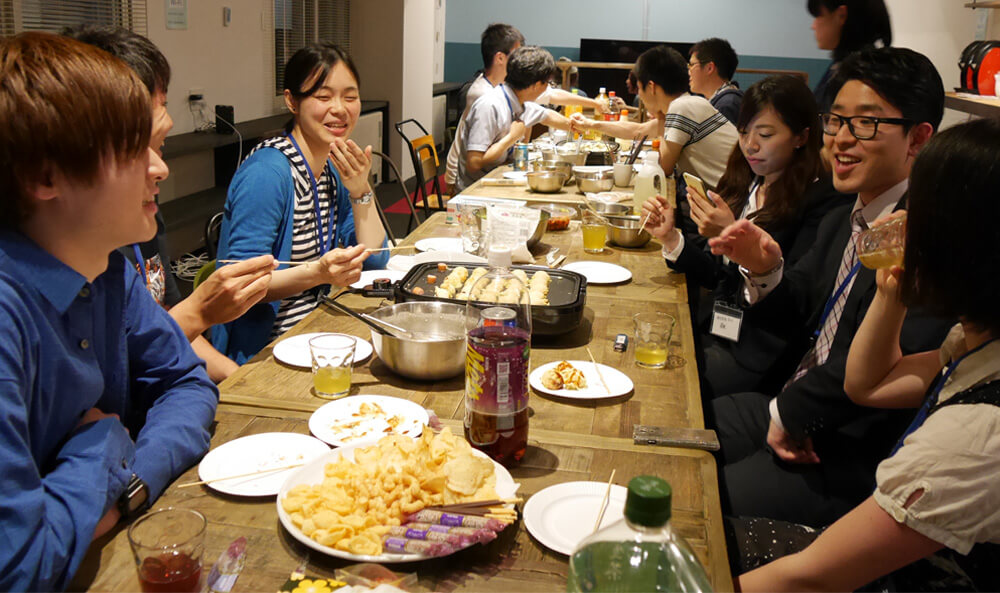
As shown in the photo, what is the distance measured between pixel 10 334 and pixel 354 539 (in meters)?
0.49

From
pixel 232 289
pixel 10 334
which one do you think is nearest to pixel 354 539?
pixel 10 334

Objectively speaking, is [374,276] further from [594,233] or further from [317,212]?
[594,233]

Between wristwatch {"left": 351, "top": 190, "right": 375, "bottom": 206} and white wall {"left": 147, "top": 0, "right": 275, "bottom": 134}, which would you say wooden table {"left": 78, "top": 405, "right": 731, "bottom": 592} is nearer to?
wristwatch {"left": 351, "top": 190, "right": 375, "bottom": 206}

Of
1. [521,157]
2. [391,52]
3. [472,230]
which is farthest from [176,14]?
[472,230]

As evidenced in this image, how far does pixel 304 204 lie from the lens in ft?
7.98

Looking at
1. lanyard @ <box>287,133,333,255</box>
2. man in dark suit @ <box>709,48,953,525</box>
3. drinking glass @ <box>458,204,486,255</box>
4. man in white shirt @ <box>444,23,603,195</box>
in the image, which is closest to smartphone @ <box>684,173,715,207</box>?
man in dark suit @ <box>709,48,953,525</box>

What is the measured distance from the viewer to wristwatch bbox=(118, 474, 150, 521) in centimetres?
109

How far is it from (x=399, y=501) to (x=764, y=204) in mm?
2093

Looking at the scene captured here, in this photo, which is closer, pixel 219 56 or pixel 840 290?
pixel 840 290

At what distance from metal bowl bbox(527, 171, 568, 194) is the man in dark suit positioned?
1603 millimetres

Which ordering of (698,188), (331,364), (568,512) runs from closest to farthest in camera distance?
(568,512) < (331,364) < (698,188)

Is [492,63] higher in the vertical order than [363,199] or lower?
higher

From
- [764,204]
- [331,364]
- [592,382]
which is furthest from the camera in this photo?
[764,204]

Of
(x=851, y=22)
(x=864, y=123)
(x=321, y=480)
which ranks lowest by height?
(x=321, y=480)
